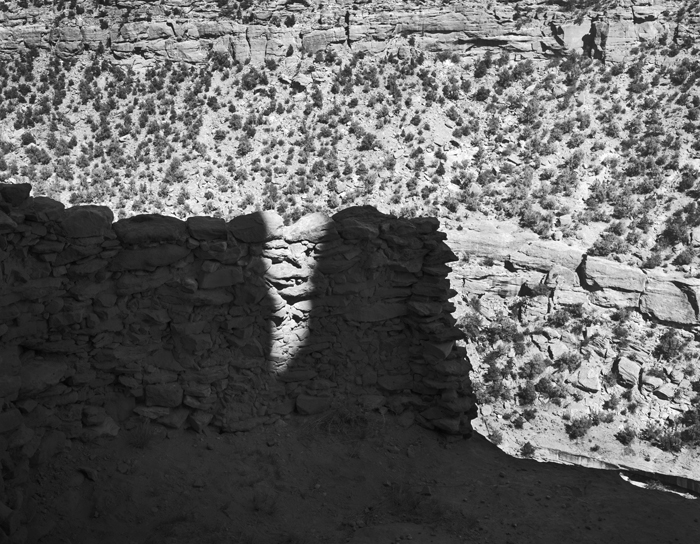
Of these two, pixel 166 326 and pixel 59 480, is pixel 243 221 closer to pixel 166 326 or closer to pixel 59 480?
pixel 166 326

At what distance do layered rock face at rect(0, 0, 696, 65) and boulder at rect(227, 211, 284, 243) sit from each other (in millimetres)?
31457

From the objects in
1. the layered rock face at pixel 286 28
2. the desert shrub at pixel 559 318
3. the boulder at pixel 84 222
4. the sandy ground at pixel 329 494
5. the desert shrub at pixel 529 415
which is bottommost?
the desert shrub at pixel 529 415

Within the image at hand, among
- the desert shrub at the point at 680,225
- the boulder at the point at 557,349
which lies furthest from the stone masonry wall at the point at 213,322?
the desert shrub at the point at 680,225

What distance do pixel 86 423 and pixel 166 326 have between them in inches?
63.0

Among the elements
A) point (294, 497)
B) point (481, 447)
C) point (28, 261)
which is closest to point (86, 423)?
point (28, 261)

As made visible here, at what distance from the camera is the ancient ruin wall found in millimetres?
7391

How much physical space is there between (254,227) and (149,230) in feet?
5.07

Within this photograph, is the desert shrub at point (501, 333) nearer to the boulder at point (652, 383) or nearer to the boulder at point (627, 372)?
the boulder at point (627, 372)

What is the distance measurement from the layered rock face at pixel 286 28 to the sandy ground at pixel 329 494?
32.5 m

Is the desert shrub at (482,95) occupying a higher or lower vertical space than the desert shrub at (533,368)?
higher

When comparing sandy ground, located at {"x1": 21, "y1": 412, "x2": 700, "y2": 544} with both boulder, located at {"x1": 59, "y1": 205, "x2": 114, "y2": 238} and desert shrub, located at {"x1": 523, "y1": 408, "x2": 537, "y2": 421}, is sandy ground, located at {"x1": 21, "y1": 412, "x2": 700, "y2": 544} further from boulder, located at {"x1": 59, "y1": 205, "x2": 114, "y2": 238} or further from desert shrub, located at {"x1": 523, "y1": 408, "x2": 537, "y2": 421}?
desert shrub, located at {"x1": 523, "y1": 408, "x2": 537, "y2": 421}

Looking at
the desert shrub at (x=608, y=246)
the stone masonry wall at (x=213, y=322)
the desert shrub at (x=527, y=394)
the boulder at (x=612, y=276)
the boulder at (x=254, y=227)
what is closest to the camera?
the stone masonry wall at (x=213, y=322)

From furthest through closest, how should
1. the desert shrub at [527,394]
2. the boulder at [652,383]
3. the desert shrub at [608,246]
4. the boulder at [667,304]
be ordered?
Answer: the desert shrub at [608,246]
the boulder at [667,304]
the boulder at [652,383]
the desert shrub at [527,394]

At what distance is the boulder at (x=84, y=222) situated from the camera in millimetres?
7594
